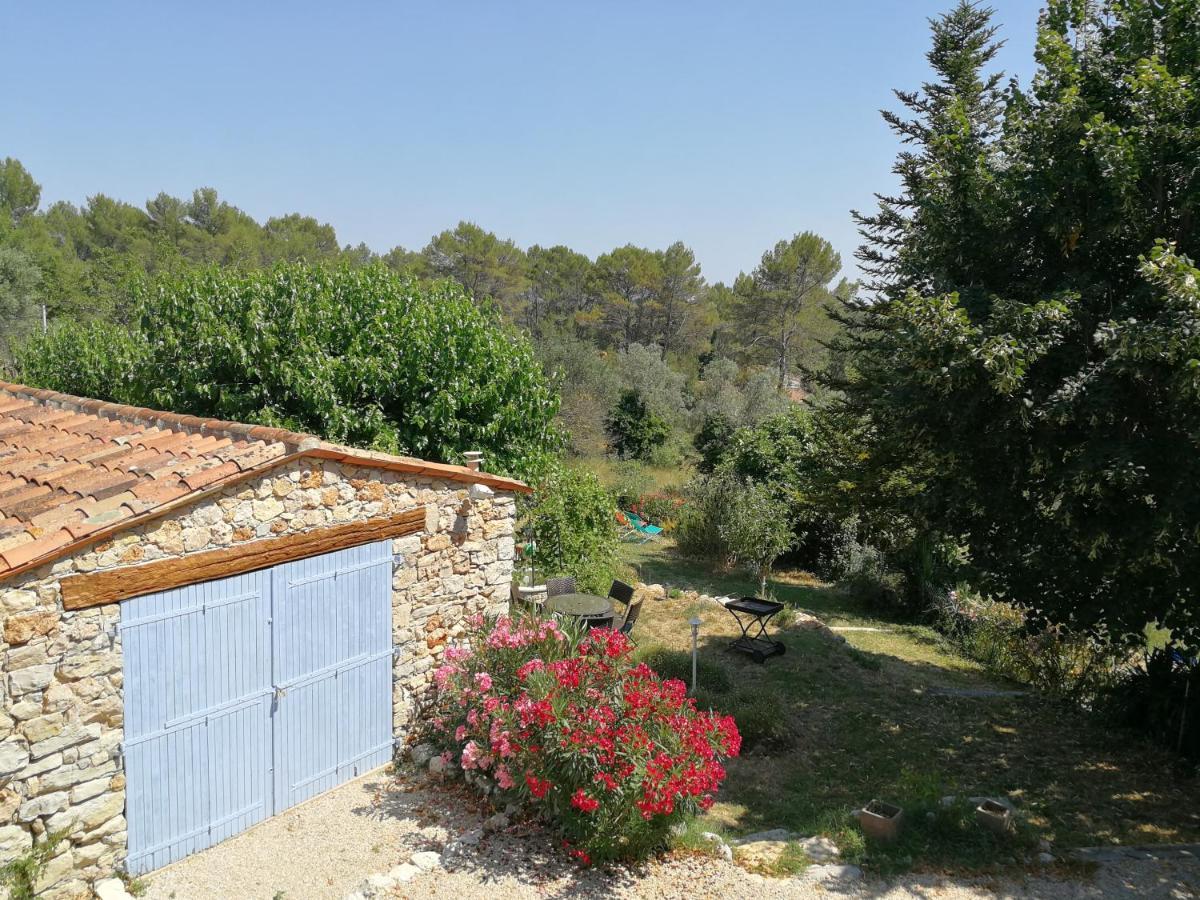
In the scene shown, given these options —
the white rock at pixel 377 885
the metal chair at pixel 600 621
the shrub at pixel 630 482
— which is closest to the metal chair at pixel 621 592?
the metal chair at pixel 600 621

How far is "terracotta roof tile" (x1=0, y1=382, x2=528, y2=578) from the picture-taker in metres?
4.86

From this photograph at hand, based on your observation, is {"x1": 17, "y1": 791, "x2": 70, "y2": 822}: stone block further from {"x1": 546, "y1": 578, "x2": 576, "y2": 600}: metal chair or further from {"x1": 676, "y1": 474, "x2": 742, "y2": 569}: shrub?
{"x1": 676, "y1": 474, "x2": 742, "y2": 569}: shrub

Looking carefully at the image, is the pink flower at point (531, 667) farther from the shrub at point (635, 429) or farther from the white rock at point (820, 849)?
the shrub at point (635, 429)

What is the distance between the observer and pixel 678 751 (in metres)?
5.56

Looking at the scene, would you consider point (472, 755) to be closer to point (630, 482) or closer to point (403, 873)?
point (403, 873)

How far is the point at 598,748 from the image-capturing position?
543 cm

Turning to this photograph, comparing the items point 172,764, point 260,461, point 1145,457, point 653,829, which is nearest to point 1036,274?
point 1145,457

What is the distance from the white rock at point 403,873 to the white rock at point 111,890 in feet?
5.51

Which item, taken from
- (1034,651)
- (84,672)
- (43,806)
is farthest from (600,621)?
(1034,651)

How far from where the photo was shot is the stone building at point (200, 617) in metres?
4.78

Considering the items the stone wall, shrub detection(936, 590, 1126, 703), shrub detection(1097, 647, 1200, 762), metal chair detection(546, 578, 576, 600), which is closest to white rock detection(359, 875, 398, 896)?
the stone wall

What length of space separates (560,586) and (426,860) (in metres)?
6.11

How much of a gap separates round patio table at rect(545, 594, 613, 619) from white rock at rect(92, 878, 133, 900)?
5.50 meters

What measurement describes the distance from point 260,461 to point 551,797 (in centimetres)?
336
